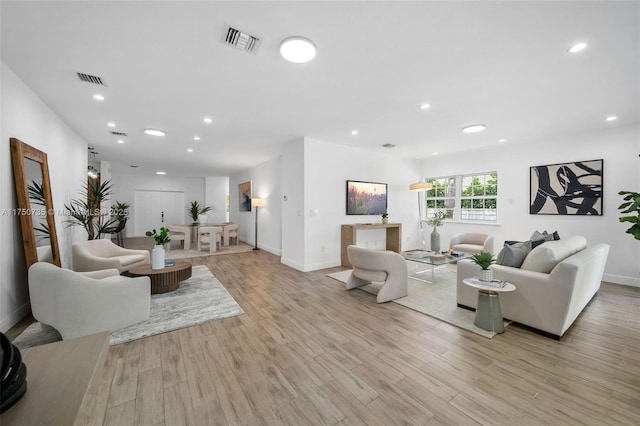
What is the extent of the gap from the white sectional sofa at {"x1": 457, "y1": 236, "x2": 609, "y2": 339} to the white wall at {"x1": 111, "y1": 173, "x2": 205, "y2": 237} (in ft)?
36.6

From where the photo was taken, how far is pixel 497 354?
2.26 m

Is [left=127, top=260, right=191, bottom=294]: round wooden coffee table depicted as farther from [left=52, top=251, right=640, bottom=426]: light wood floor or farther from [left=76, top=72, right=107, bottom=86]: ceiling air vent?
[left=76, top=72, right=107, bottom=86]: ceiling air vent

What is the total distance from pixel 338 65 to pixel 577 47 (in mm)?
2157

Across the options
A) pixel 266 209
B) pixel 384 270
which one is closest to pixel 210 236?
pixel 266 209

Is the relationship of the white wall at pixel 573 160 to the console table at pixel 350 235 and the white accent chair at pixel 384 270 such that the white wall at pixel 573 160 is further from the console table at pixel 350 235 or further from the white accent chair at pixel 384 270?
the white accent chair at pixel 384 270

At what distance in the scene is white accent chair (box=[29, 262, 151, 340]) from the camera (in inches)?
90.8

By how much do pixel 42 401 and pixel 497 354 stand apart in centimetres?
295

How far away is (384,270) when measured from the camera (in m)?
3.51

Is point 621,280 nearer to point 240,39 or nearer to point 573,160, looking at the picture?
point 573,160

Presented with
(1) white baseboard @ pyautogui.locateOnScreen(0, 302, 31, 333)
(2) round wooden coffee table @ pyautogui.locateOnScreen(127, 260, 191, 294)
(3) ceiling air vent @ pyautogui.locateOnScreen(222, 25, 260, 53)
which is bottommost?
(1) white baseboard @ pyautogui.locateOnScreen(0, 302, 31, 333)

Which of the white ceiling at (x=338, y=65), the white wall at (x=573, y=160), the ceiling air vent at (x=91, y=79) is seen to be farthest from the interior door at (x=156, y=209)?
the white wall at (x=573, y=160)

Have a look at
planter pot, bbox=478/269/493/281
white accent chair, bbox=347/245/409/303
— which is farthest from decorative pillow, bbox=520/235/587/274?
white accent chair, bbox=347/245/409/303

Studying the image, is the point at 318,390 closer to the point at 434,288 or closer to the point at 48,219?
the point at 434,288

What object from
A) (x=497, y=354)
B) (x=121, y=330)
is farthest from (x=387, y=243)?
(x=121, y=330)
